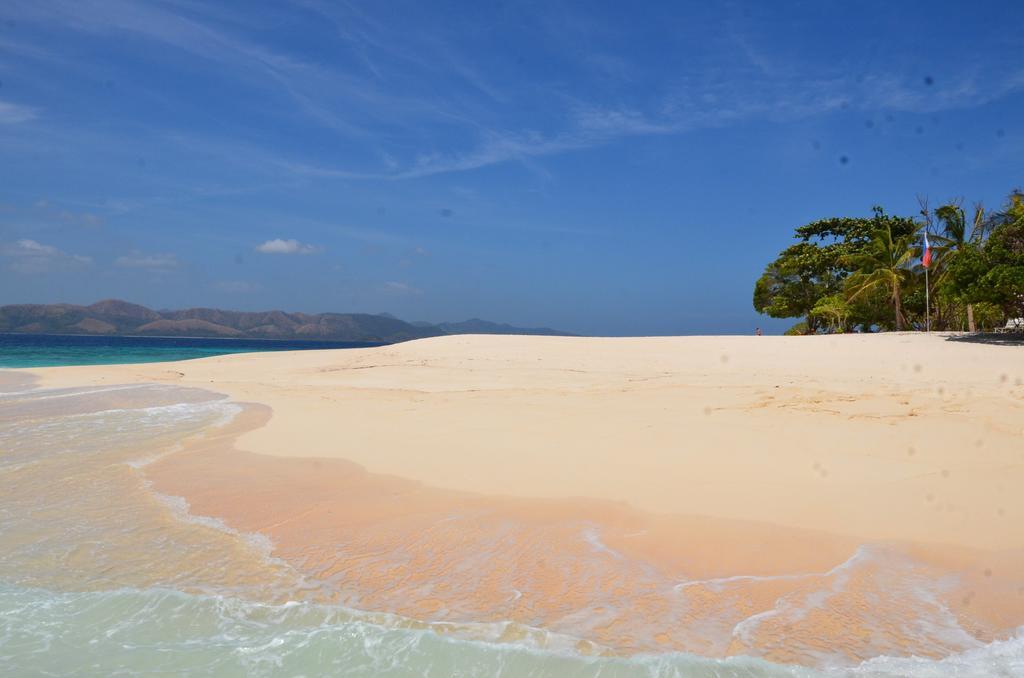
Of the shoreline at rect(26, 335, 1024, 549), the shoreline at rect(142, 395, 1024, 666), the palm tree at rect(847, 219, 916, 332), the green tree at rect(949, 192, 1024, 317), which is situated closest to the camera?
the shoreline at rect(142, 395, 1024, 666)

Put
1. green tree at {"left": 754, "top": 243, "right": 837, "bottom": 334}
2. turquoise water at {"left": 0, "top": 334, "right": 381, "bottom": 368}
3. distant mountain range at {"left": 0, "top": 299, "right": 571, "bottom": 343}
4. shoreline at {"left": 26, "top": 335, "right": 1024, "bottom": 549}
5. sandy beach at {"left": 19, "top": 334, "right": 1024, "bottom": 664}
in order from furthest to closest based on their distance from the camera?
1. distant mountain range at {"left": 0, "top": 299, "right": 571, "bottom": 343}
2. green tree at {"left": 754, "top": 243, "right": 837, "bottom": 334}
3. turquoise water at {"left": 0, "top": 334, "right": 381, "bottom": 368}
4. shoreline at {"left": 26, "top": 335, "right": 1024, "bottom": 549}
5. sandy beach at {"left": 19, "top": 334, "right": 1024, "bottom": 664}

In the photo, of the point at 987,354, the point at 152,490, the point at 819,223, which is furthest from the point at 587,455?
the point at 819,223

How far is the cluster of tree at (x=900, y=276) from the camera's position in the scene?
17.1 meters

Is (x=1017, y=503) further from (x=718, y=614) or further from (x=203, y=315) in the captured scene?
(x=203, y=315)

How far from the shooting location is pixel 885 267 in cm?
2930

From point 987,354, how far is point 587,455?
12.1 m

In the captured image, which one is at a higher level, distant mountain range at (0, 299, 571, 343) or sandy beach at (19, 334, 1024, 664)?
distant mountain range at (0, 299, 571, 343)

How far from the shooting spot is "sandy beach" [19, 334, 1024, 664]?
3.01m

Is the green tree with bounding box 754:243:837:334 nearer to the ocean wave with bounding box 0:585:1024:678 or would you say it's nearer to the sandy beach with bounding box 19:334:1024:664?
the sandy beach with bounding box 19:334:1024:664

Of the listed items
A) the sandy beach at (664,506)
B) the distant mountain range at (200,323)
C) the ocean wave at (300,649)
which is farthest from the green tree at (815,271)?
the distant mountain range at (200,323)

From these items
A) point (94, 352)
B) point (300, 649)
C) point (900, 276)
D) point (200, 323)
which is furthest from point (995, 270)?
point (200, 323)

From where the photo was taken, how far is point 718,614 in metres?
2.96

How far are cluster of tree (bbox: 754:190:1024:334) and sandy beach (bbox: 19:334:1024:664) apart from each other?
9.39 m

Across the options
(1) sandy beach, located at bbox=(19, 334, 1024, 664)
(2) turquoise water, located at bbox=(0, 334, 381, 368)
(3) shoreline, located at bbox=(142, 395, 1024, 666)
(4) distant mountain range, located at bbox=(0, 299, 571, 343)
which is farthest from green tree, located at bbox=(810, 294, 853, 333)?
(4) distant mountain range, located at bbox=(0, 299, 571, 343)
